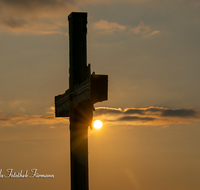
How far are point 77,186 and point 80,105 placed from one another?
5.91 feet

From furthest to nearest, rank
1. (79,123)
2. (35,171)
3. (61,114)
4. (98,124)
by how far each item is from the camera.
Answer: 1. (35,171)
2. (61,114)
3. (79,123)
4. (98,124)

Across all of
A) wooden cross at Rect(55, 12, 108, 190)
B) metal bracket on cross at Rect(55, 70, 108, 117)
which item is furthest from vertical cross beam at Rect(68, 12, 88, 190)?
metal bracket on cross at Rect(55, 70, 108, 117)

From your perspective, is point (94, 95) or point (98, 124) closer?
point (94, 95)

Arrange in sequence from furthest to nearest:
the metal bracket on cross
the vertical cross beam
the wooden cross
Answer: the vertical cross beam < the wooden cross < the metal bracket on cross

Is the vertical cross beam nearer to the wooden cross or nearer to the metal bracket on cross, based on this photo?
the wooden cross

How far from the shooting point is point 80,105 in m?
6.75

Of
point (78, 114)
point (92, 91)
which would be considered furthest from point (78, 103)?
point (92, 91)

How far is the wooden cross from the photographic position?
6.71 metres

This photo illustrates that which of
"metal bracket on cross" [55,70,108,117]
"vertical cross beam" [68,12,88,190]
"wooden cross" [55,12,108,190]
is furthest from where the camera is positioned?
"vertical cross beam" [68,12,88,190]

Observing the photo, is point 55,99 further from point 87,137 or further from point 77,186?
point 77,186

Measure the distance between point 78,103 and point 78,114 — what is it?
483 mm

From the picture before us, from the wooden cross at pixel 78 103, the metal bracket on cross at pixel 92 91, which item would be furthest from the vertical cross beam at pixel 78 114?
the metal bracket on cross at pixel 92 91

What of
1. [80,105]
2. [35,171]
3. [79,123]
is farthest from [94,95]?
[35,171]

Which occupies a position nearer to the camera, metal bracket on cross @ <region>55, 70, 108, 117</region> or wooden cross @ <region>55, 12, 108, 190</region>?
metal bracket on cross @ <region>55, 70, 108, 117</region>
